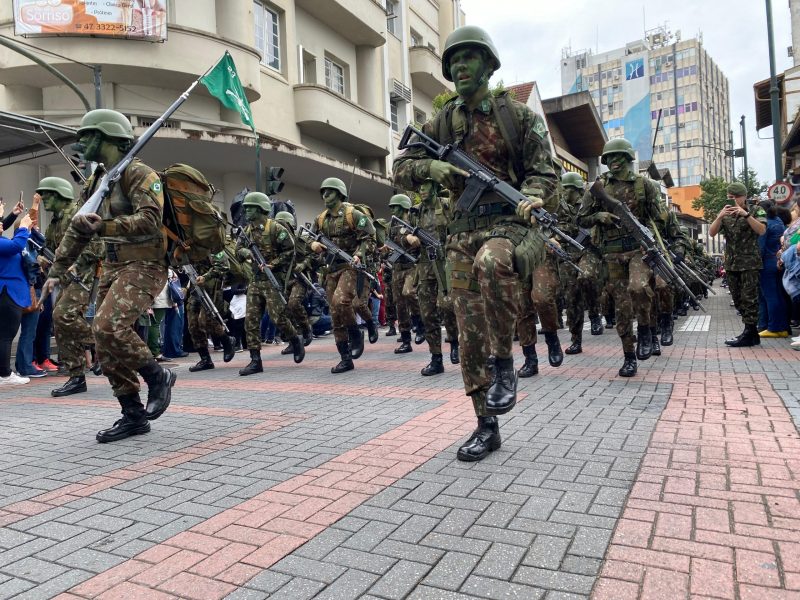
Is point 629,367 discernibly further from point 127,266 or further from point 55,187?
point 55,187

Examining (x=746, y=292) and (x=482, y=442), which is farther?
(x=746, y=292)

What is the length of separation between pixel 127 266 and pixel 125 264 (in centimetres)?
3

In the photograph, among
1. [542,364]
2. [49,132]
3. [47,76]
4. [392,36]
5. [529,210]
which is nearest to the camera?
[529,210]

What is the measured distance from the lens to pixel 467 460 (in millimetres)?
3229

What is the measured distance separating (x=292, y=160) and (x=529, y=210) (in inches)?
611

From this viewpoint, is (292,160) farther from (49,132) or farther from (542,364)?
(542,364)

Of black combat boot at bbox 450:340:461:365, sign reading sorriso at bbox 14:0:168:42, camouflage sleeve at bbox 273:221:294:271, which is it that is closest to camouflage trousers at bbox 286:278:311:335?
camouflage sleeve at bbox 273:221:294:271

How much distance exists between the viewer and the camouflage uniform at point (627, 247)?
6100 millimetres

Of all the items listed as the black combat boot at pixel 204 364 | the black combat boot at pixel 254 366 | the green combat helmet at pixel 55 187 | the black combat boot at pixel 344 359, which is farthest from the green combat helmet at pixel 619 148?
the green combat helmet at pixel 55 187

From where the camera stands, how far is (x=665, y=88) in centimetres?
11475

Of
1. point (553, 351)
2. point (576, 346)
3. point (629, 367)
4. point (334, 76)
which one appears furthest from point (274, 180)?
point (629, 367)

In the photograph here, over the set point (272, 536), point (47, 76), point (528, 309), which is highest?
point (47, 76)

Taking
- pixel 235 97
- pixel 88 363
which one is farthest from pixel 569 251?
pixel 235 97

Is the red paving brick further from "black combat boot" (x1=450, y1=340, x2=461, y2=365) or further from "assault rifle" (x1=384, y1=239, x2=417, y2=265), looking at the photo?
"assault rifle" (x1=384, y1=239, x2=417, y2=265)
